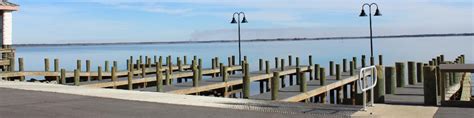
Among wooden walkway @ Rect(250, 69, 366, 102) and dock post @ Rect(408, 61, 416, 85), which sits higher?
dock post @ Rect(408, 61, 416, 85)

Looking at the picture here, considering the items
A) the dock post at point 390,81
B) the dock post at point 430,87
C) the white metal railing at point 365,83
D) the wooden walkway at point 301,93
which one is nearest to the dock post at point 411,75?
the wooden walkway at point 301,93

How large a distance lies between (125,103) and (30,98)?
2.29 metres

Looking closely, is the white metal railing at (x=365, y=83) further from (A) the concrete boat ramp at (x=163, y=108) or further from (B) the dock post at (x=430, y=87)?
(B) the dock post at (x=430, y=87)

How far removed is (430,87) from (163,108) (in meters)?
5.34

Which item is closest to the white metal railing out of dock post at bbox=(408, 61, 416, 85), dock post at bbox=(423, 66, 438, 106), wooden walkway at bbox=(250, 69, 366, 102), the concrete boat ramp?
the concrete boat ramp

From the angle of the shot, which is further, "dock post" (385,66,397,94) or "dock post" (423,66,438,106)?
"dock post" (385,66,397,94)

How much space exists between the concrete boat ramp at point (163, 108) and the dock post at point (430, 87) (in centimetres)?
113

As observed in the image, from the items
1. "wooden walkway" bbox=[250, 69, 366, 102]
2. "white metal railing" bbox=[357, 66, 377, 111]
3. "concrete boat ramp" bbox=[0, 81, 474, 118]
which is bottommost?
"wooden walkway" bbox=[250, 69, 366, 102]

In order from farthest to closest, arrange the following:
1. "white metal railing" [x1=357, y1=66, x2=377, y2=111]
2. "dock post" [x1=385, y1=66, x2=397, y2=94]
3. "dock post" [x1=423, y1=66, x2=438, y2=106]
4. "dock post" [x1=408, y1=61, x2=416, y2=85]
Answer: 1. "dock post" [x1=408, y1=61, x2=416, y2=85]
2. "dock post" [x1=385, y1=66, x2=397, y2=94]
3. "dock post" [x1=423, y1=66, x2=438, y2=106]
4. "white metal railing" [x1=357, y1=66, x2=377, y2=111]

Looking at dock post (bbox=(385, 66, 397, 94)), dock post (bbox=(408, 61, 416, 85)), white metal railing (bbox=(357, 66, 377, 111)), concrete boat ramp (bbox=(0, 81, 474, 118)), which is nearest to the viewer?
concrete boat ramp (bbox=(0, 81, 474, 118))

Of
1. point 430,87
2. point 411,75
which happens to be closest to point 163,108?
point 430,87

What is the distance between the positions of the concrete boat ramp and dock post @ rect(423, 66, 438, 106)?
1135 millimetres

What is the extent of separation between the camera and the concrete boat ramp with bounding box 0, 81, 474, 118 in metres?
9.75

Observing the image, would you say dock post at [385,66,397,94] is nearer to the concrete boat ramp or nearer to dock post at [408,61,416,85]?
dock post at [408,61,416,85]
